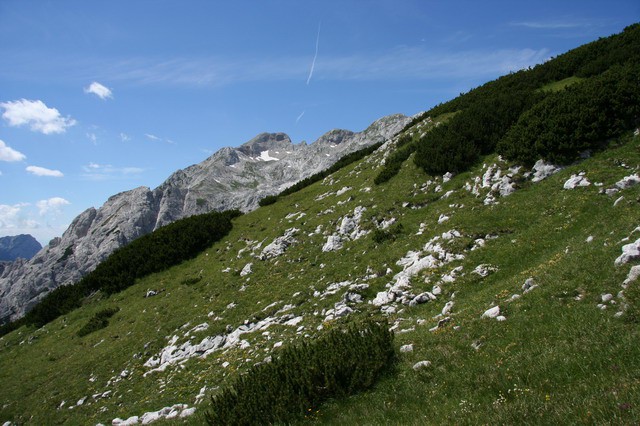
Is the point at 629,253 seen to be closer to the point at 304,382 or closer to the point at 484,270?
the point at 484,270

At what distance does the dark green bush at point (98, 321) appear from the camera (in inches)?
1040

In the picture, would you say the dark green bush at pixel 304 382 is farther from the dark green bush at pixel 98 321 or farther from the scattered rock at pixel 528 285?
the dark green bush at pixel 98 321

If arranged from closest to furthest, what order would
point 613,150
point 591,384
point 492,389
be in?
1. point 591,384
2. point 492,389
3. point 613,150

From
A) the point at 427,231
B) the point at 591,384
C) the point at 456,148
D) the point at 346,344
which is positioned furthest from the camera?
the point at 456,148

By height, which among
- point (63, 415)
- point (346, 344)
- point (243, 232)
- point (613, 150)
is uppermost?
point (243, 232)

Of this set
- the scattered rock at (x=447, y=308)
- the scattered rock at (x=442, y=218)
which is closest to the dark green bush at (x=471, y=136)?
the scattered rock at (x=442, y=218)

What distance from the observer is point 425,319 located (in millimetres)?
12977

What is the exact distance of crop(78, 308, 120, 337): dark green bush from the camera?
86.7 feet

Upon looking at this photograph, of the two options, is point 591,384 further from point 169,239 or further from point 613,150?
point 169,239

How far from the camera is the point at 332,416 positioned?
A: 28.0ft

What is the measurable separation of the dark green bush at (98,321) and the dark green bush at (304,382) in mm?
21567

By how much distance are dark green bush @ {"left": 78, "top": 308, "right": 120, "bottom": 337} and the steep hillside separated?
0.24 metres

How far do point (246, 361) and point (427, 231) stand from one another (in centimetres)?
1171

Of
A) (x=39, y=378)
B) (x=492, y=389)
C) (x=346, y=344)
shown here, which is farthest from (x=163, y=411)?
(x=39, y=378)
